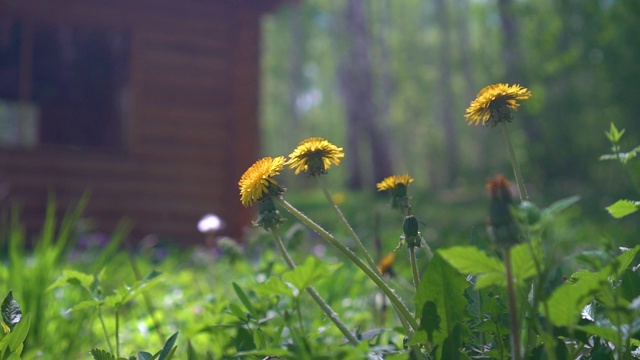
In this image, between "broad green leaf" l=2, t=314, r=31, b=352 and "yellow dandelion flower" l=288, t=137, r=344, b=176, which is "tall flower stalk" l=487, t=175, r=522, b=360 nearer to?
"yellow dandelion flower" l=288, t=137, r=344, b=176

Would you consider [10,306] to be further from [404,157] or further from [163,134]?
[404,157]

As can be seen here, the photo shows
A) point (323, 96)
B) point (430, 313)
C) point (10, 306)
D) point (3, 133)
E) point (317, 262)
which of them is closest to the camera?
point (317, 262)

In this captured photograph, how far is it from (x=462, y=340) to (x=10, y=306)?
68 cm

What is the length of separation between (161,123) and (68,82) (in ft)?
12.2

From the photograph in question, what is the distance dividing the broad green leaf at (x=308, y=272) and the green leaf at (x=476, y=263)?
14 cm

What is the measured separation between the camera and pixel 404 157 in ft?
137

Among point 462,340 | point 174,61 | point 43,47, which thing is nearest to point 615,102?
point 174,61

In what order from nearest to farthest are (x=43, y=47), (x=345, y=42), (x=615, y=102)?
(x=43, y=47)
(x=615, y=102)
(x=345, y=42)

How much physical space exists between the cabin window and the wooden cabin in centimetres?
10

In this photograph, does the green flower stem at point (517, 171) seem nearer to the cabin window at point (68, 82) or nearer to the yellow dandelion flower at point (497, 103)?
the yellow dandelion flower at point (497, 103)

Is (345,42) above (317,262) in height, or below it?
above

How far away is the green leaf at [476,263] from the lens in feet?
2.56

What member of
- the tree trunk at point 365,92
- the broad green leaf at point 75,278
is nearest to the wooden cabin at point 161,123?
the broad green leaf at point 75,278

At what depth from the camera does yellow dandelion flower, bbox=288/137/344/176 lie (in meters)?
1.03
